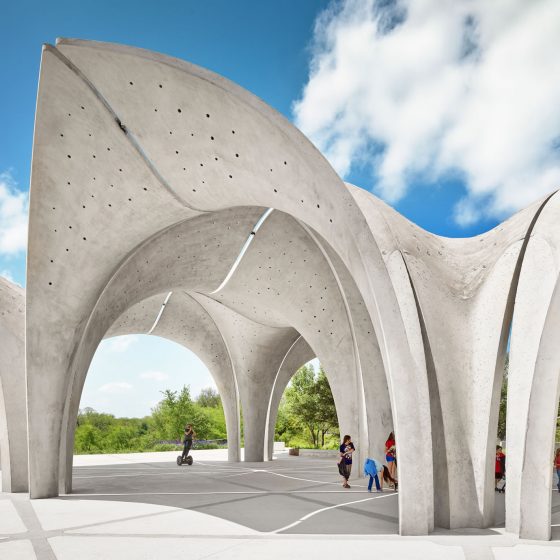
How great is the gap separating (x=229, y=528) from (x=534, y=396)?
4386 millimetres

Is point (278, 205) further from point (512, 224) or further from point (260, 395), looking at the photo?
point (260, 395)

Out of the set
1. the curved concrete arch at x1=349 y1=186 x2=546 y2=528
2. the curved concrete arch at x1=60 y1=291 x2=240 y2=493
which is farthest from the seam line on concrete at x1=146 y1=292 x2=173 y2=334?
the curved concrete arch at x1=349 y1=186 x2=546 y2=528

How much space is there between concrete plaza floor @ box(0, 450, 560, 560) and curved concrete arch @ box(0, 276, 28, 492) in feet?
2.57

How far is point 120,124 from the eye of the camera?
332 inches

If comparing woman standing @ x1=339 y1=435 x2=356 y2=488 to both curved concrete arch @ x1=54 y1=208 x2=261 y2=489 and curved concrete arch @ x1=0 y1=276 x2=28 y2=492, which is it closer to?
curved concrete arch @ x1=54 y1=208 x2=261 y2=489

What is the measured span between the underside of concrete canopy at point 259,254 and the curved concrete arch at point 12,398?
4.73ft

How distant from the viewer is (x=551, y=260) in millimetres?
6402

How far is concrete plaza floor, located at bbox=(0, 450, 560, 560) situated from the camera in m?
5.47

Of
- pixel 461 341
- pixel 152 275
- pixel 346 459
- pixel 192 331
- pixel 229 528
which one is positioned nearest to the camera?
pixel 229 528

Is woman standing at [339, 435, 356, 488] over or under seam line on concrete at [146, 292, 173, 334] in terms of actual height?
under

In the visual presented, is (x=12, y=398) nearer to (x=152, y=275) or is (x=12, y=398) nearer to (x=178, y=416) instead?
(x=152, y=275)

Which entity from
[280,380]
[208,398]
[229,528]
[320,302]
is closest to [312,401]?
[280,380]

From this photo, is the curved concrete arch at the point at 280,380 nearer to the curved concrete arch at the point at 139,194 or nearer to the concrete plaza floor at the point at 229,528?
the concrete plaza floor at the point at 229,528

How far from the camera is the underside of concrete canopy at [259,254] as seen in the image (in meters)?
6.62
